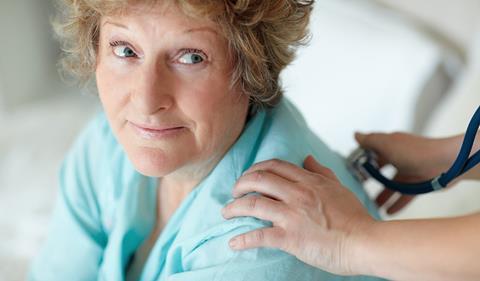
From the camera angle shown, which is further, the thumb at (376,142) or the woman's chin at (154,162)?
the thumb at (376,142)

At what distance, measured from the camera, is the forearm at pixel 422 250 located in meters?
0.71

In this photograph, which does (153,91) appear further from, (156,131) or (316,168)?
(316,168)

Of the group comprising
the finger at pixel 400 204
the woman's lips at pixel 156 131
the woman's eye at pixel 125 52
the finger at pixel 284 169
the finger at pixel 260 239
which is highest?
the woman's eye at pixel 125 52

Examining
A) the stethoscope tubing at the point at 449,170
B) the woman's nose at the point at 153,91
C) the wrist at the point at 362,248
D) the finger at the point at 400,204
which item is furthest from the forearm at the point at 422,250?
the finger at the point at 400,204

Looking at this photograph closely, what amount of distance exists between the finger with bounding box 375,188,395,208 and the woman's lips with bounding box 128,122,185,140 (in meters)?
0.53

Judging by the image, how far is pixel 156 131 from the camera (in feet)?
3.01

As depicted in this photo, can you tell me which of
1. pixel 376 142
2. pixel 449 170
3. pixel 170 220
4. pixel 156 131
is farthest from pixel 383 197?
pixel 156 131

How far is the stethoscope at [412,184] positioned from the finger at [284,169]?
26cm

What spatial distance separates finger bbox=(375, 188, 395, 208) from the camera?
4.16 feet

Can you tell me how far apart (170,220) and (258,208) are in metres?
0.28

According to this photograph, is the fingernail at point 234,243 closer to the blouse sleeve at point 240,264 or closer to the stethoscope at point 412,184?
the blouse sleeve at point 240,264

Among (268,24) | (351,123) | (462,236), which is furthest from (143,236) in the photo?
(351,123)

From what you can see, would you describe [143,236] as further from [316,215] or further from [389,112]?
[389,112]

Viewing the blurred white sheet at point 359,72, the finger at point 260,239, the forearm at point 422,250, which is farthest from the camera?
the blurred white sheet at point 359,72
